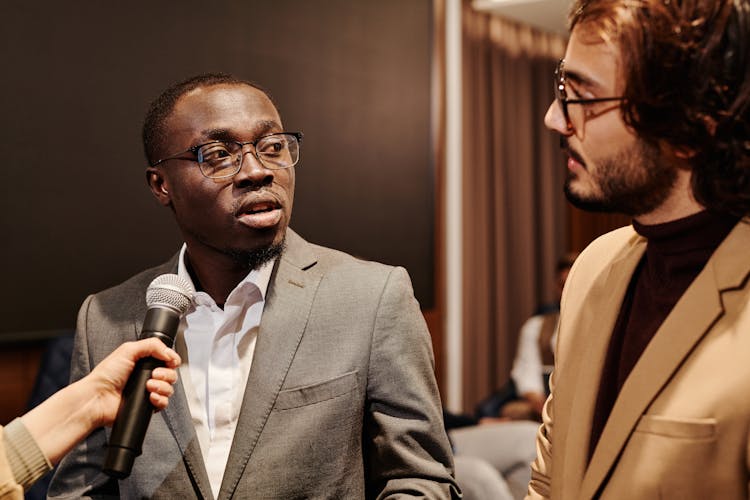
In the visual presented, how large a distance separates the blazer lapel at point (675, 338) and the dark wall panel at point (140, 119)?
2.30 m

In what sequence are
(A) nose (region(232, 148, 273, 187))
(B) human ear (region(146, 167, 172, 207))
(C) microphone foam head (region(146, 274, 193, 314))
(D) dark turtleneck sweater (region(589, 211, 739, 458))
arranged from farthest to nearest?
(B) human ear (region(146, 167, 172, 207)), (A) nose (region(232, 148, 273, 187)), (C) microphone foam head (region(146, 274, 193, 314)), (D) dark turtleneck sweater (region(589, 211, 739, 458))

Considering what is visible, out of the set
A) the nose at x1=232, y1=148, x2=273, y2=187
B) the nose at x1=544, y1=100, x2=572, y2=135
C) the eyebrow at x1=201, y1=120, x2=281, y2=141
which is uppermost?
the nose at x1=544, y1=100, x2=572, y2=135

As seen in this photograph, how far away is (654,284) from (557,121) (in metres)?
0.30

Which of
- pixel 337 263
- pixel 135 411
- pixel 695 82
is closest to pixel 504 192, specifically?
pixel 337 263

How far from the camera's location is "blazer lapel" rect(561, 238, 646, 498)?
4.11ft

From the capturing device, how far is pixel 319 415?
1.53 meters

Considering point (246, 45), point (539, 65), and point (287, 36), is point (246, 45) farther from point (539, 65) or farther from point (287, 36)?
point (539, 65)

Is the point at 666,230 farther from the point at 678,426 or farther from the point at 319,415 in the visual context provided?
the point at 319,415

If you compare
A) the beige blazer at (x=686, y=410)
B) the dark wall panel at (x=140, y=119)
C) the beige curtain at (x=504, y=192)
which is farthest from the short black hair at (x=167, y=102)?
the beige curtain at (x=504, y=192)

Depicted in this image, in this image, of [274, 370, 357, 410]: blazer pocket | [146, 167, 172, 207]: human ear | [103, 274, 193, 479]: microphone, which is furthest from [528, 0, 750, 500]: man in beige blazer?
[146, 167, 172, 207]: human ear

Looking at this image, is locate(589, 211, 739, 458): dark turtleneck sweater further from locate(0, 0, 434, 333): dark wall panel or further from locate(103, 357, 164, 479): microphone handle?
locate(0, 0, 434, 333): dark wall panel

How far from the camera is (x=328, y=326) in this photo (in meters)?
1.61

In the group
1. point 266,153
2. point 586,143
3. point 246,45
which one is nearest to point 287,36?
point 246,45

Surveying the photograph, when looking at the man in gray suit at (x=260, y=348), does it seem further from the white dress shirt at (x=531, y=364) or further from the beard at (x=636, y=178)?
the white dress shirt at (x=531, y=364)
